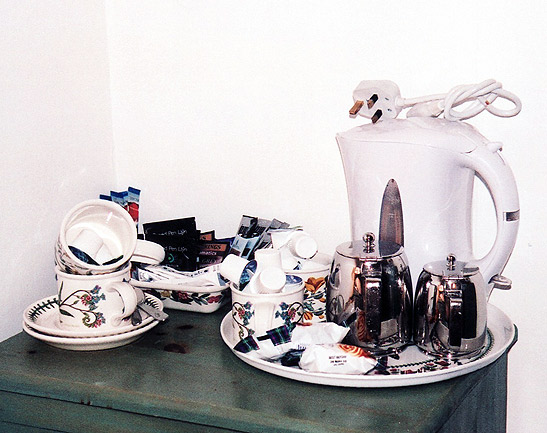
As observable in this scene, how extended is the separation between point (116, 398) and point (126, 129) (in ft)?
1.99

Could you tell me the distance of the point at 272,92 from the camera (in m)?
1.16

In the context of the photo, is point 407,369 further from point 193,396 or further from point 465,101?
point 465,101

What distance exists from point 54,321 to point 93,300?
0.11m

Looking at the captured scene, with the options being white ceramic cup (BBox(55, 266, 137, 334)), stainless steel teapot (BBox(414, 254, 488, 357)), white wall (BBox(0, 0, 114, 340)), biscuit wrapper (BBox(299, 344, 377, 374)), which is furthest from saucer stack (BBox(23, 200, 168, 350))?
stainless steel teapot (BBox(414, 254, 488, 357))

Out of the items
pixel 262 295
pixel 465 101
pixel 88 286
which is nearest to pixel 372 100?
pixel 465 101

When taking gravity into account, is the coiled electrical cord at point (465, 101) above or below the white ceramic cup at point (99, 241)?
above

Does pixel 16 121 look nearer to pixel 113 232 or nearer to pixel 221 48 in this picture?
pixel 113 232

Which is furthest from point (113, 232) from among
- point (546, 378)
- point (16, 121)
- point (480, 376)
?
point (546, 378)

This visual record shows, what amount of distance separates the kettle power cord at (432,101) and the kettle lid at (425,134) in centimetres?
3

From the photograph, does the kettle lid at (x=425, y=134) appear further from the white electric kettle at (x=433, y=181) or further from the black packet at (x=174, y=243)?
the black packet at (x=174, y=243)

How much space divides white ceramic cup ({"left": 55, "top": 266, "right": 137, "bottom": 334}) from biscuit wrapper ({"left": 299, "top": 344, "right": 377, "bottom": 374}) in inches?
10.4

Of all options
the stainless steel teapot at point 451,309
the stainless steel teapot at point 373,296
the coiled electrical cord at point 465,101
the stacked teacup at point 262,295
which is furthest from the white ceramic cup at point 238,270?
the coiled electrical cord at point 465,101

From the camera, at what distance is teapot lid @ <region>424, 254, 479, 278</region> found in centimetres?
82

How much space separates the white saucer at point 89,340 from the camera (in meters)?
0.90
